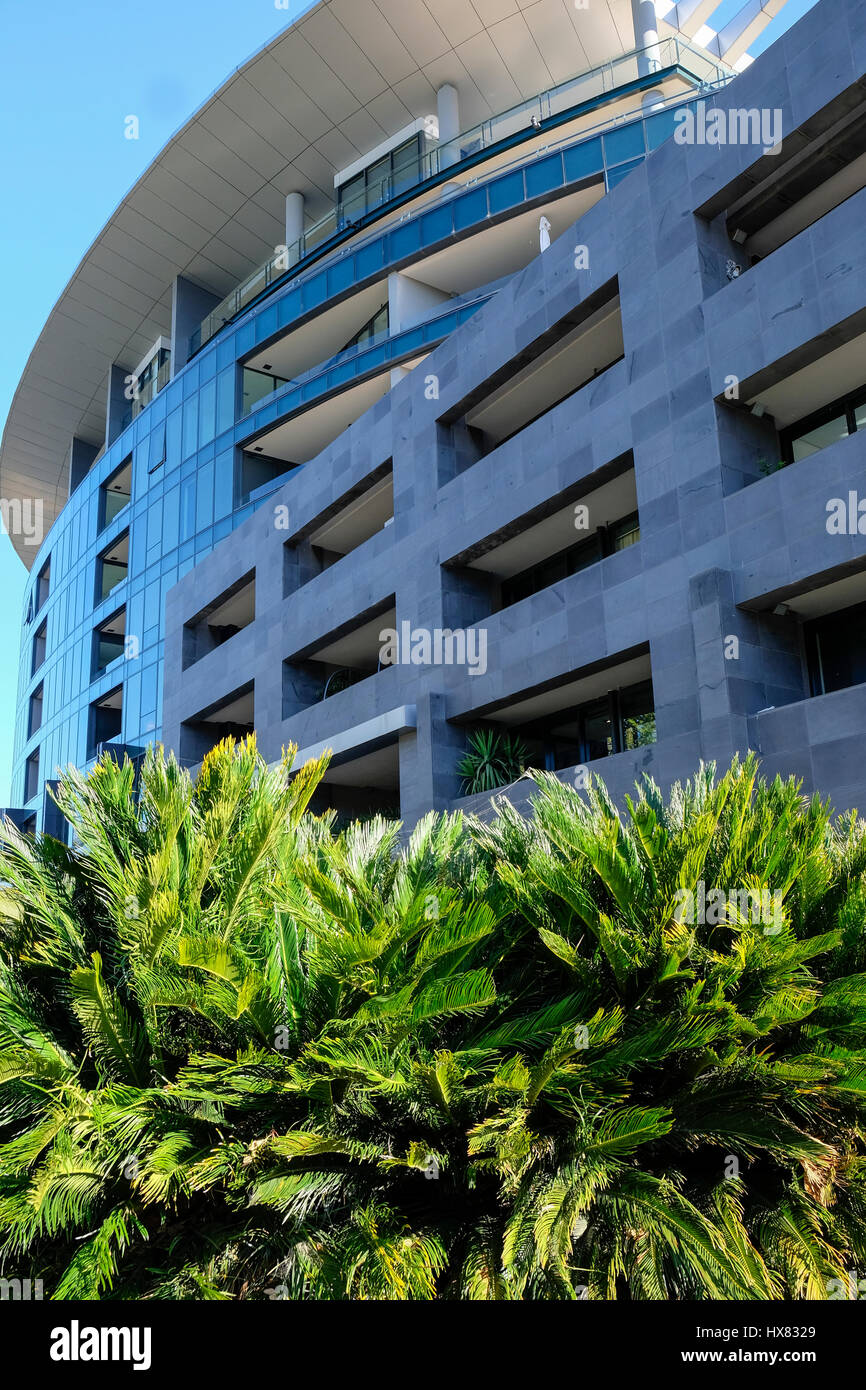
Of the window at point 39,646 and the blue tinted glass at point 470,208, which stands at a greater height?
the blue tinted glass at point 470,208

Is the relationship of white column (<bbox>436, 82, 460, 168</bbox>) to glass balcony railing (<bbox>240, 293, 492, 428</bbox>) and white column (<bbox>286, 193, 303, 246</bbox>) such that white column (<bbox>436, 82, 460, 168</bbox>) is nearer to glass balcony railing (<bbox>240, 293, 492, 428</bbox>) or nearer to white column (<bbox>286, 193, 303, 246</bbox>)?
white column (<bbox>286, 193, 303, 246</bbox>)

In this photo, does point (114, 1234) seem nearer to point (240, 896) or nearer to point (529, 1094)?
point (240, 896)

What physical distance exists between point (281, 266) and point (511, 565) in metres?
22.7

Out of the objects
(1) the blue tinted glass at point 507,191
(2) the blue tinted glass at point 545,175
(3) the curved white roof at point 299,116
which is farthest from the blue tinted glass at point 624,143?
(3) the curved white roof at point 299,116

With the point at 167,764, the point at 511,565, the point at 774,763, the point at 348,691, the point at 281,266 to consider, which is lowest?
the point at 167,764

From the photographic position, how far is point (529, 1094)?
6.42 meters

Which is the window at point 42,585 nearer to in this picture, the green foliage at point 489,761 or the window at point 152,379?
the window at point 152,379

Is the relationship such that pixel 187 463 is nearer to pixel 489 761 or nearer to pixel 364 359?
pixel 364 359

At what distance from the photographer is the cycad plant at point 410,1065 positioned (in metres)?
6.14

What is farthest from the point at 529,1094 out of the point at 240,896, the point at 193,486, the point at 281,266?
the point at 281,266

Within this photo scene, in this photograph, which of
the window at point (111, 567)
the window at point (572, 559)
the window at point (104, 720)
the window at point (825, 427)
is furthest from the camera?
the window at point (111, 567)

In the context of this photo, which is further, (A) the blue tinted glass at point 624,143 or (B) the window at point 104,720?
(B) the window at point 104,720

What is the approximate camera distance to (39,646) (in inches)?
2346

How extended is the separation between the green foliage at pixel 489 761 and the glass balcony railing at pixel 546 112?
685 inches
